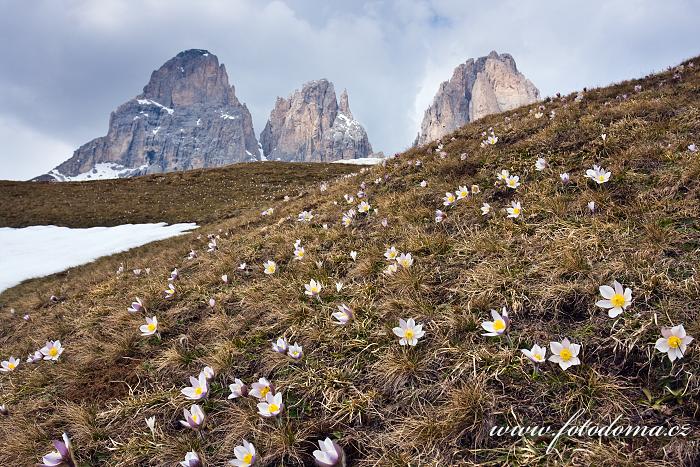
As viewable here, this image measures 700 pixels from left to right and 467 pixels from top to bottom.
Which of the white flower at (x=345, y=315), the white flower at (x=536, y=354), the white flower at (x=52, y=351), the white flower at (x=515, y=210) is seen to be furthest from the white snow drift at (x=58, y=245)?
the white flower at (x=536, y=354)

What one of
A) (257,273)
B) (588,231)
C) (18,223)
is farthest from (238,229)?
(18,223)

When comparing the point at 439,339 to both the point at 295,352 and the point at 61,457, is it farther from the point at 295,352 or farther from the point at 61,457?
the point at 61,457

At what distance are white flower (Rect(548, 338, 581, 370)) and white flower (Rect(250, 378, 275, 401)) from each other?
234 centimetres

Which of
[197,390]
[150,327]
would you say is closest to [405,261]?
[197,390]

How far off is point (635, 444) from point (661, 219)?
287 cm

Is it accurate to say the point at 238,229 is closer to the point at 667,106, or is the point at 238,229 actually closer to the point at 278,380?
the point at 278,380

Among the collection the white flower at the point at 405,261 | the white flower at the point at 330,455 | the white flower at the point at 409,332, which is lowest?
the white flower at the point at 330,455

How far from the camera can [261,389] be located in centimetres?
319

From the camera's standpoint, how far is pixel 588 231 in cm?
421

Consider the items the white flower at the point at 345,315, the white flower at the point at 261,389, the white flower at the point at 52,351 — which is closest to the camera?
the white flower at the point at 261,389

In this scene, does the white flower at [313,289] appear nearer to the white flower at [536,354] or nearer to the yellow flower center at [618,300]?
the white flower at [536,354]

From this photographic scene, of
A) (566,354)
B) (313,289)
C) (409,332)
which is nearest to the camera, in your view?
(566,354)

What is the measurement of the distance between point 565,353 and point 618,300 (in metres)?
0.70

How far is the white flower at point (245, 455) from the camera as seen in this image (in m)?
2.65
